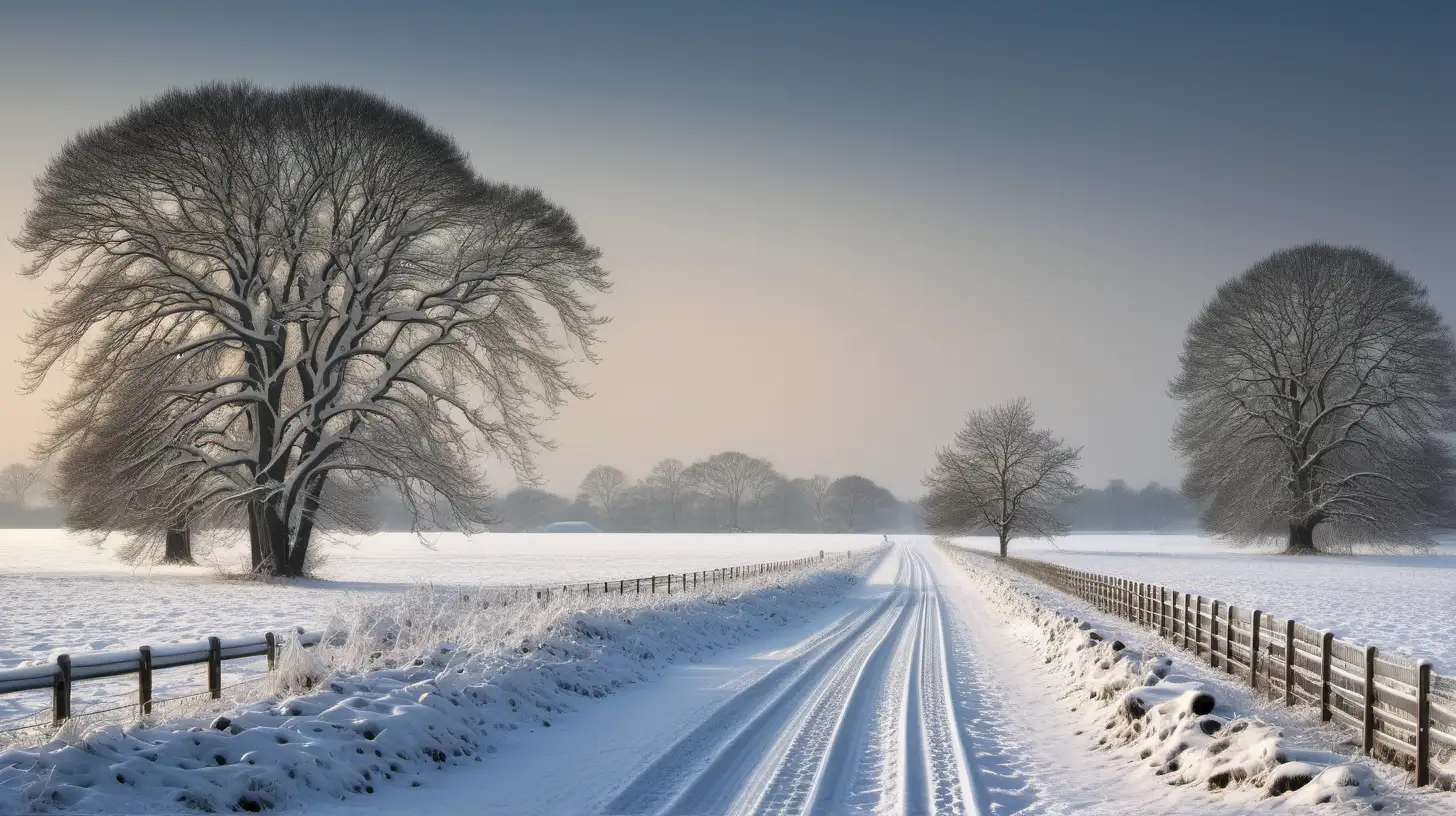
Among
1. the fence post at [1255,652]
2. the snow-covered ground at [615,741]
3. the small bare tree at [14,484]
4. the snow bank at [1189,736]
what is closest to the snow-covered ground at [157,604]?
the snow-covered ground at [615,741]

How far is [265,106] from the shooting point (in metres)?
28.5

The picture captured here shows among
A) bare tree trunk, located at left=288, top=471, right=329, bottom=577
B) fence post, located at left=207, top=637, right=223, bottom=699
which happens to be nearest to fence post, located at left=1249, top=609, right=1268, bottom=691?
fence post, located at left=207, top=637, right=223, bottom=699

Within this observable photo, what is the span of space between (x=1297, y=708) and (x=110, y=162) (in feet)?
107

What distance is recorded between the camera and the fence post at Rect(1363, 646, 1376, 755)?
863 centimetres

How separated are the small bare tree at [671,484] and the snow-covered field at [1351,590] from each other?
407ft

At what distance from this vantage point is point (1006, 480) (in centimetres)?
6644

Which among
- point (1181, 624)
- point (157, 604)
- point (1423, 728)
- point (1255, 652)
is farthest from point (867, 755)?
point (157, 604)

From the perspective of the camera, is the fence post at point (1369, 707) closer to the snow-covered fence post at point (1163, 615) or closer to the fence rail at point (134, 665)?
Result: the snow-covered fence post at point (1163, 615)

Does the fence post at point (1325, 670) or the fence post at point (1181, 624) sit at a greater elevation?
the fence post at point (1325, 670)

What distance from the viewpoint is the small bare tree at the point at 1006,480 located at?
65.1 metres

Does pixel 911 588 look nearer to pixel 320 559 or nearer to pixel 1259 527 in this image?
pixel 320 559

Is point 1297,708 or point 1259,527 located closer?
point 1297,708

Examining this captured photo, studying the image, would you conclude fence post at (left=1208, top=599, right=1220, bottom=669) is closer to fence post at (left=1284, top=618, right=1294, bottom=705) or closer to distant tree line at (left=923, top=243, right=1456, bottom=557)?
fence post at (left=1284, top=618, right=1294, bottom=705)

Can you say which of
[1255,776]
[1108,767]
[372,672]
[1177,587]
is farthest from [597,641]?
[1177,587]
